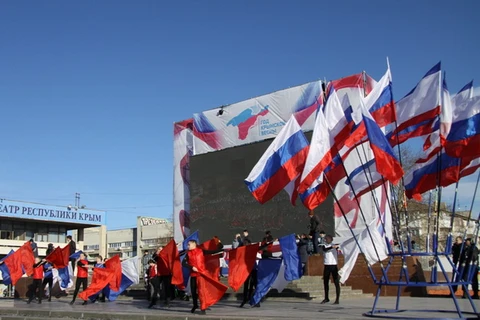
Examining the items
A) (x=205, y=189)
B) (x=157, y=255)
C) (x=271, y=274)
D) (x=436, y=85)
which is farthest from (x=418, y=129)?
(x=205, y=189)

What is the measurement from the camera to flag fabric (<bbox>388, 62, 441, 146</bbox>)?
1062 cm

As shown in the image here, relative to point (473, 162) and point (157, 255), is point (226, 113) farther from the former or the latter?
point (473, 162)

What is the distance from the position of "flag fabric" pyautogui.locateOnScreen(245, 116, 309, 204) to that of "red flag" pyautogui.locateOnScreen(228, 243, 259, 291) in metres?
→ 2.22

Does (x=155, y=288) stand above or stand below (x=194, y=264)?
below

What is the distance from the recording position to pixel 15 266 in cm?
1962

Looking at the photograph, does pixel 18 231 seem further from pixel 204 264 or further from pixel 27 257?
pixel 204 264

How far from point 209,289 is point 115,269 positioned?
5.86 metres

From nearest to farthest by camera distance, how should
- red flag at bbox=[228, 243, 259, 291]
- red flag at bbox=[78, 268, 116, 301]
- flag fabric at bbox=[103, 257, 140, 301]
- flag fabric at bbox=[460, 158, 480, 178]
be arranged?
1. flag fabric at bbox=[460, 158, 480, 178]
2. red flag at bbox=[228, 243, 259, 291]
3. red flag at bbox=[78, 268, 116, 301]
4. flag fabric at bbox=[103, 257, 140, 301]

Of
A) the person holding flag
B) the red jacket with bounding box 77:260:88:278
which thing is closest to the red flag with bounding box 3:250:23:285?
the red jacket with bounding box 77:260:88:278

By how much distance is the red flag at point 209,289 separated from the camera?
1267cm

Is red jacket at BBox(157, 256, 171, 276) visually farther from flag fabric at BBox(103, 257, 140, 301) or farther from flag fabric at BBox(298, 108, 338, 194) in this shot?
flag fabric at BBox(298, 108, 338, 194)

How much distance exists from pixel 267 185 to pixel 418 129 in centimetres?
328

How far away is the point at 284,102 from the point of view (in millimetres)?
27812

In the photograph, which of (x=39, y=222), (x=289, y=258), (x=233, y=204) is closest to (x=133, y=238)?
(x=39, y=222)
